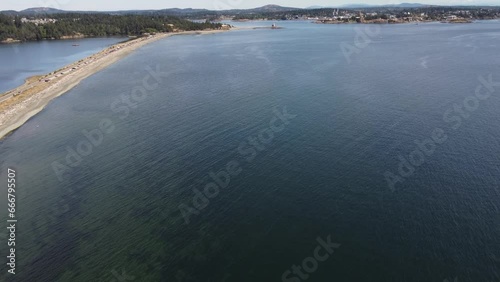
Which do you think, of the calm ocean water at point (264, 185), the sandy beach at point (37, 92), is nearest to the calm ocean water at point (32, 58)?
the sandy beach at point (37, 92)

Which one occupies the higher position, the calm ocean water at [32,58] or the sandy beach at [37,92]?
the calm ocean water at [32,58]

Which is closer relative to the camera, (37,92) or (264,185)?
(264,185)

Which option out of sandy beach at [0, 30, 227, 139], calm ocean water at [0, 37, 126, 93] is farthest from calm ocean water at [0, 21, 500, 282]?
calm ocean water at [0, 37, 126, 93]

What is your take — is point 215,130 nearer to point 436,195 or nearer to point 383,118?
point 383,118

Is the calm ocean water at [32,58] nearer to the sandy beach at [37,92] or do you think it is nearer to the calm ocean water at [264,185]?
the sandy beach at [37,92]

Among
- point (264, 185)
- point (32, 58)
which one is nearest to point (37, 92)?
point (264, 185)

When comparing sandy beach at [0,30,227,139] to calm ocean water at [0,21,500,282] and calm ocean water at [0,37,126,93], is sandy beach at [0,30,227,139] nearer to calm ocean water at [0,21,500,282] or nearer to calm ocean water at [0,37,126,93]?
calm ocean water at [0,21,500,282]

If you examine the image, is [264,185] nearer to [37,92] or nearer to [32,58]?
[37,92]
